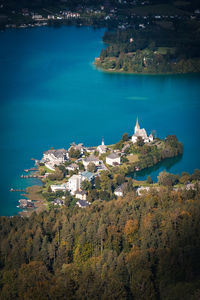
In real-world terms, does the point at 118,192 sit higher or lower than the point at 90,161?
lower

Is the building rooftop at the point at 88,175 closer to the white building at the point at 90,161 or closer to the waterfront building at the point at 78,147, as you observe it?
the white building at the point at 90,161

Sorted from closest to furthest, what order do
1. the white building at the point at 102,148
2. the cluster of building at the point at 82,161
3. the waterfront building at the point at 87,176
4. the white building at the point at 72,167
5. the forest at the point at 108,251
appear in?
1. the forest at the point at 108,251
2. the cluster of building at the point at 82,161
3. the waterfront building at the point at 87,176
4. the white building at the point at 72,167
5. the white building at the point at 102,148

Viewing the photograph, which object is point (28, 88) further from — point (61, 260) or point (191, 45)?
point (61, 260)

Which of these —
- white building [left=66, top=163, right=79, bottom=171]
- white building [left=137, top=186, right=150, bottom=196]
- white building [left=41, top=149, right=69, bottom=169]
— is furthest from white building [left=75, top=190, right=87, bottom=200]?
white building [left=41, top=149, right=69, bottom=169]

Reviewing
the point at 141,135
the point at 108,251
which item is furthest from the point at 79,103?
the point at 108,251

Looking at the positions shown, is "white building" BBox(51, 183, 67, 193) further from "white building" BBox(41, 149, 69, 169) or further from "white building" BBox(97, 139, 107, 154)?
"white building" BBox(97, 139, 107, 154)

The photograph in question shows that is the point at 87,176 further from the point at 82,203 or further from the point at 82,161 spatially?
the point at 82,203

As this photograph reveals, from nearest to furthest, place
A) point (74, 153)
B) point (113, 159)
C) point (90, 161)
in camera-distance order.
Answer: point (90, 161), point (113, 159), point (74, 153)

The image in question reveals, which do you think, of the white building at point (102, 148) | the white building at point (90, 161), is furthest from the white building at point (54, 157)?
the white building at point (102, 148)
